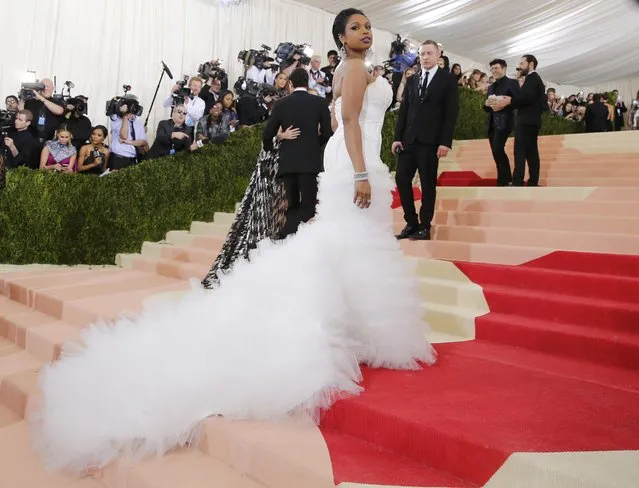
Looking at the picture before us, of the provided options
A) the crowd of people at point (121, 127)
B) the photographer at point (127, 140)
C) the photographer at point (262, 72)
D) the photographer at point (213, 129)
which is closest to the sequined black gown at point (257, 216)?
the crowd of people at point (121, 127)

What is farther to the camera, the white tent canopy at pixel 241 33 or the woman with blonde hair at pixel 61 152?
the white tent canopy at pixel 241 33

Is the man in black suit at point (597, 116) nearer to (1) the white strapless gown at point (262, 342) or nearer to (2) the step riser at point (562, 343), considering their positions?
(2) the step riser at point (562, 343)

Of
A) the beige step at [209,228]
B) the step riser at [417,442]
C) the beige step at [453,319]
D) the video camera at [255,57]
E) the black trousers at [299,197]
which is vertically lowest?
the step riser at [417,442]

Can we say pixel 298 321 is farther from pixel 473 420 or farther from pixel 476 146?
pixel 476 146

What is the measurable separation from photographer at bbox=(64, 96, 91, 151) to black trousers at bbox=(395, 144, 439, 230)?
3921 millimetres

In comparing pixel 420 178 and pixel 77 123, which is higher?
pixel 77 123

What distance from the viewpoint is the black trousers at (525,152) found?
4.82 meters

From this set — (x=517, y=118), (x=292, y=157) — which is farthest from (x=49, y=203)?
(x=517, y=118)

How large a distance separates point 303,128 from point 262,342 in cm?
208

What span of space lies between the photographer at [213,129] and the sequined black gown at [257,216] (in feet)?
6.31

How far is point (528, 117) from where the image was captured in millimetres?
4781

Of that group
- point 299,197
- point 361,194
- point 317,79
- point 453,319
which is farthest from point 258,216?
point 317,79

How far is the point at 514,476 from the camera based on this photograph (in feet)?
4.55

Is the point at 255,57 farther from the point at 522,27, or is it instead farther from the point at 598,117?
the point at 522,27
